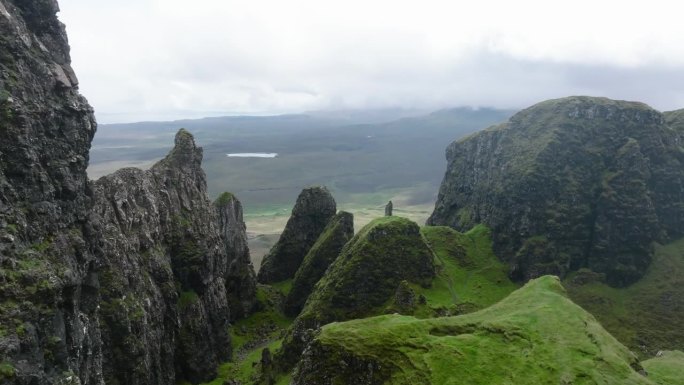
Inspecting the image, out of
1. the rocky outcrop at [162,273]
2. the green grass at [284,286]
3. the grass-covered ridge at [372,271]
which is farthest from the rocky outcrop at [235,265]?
the grass-covered ridge at [372,271]

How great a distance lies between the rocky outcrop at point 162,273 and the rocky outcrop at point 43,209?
8.72 meters

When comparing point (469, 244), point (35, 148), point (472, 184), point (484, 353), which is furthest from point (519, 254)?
point (35, 148)

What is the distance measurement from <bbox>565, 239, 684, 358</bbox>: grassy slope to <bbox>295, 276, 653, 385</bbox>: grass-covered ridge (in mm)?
74117

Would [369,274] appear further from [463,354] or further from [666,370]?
[463,354]

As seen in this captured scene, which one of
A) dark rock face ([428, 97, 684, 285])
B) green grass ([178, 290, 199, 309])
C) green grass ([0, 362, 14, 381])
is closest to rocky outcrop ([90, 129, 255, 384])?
green grass ([178, 290, 199, 309])

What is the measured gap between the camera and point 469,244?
16175 cm

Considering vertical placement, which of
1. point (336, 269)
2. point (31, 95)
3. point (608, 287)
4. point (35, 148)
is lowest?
point (608, 287)

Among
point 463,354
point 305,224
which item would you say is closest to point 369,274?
point 463,354

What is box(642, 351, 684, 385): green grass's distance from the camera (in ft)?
211

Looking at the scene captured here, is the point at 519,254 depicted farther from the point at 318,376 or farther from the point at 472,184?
the point at 318,376

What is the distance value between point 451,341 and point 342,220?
346 ft

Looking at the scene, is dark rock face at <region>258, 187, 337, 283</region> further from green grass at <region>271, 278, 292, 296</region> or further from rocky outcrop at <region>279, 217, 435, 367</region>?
rocky outcrop at <region>279, 217, 435, 367</region>

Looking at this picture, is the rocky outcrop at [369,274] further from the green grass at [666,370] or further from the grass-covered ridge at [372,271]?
the green grass at [666,370]

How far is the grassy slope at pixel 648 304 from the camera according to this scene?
11938 centimetres
